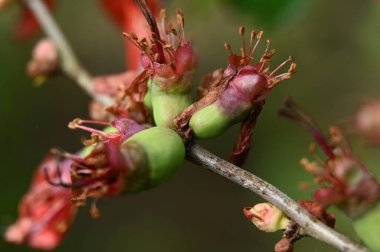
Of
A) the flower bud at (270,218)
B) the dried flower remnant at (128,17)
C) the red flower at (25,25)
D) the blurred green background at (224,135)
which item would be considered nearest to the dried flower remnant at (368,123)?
the blurred green background at (224,135)

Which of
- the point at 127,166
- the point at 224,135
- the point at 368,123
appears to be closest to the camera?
the point at 127,166

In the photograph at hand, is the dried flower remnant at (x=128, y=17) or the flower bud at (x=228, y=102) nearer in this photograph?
the flower bud at (x=228, y=102)

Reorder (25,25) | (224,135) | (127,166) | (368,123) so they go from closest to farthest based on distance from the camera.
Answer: (127,166) < (368,123) < (25,25) < (224,135)

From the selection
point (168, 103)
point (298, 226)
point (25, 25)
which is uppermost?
point (25, 25)

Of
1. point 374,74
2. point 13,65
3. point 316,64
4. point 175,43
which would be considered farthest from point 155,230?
point 175,43

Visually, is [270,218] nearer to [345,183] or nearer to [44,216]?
[345,183]

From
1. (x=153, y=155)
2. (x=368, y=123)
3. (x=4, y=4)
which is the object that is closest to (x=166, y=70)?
(x=153, y=155)

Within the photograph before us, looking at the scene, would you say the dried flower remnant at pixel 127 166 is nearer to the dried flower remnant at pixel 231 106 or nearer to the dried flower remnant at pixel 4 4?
the dried flower remnant at pixel 231 106

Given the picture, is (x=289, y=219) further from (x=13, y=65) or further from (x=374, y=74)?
(x=13, y=65)
